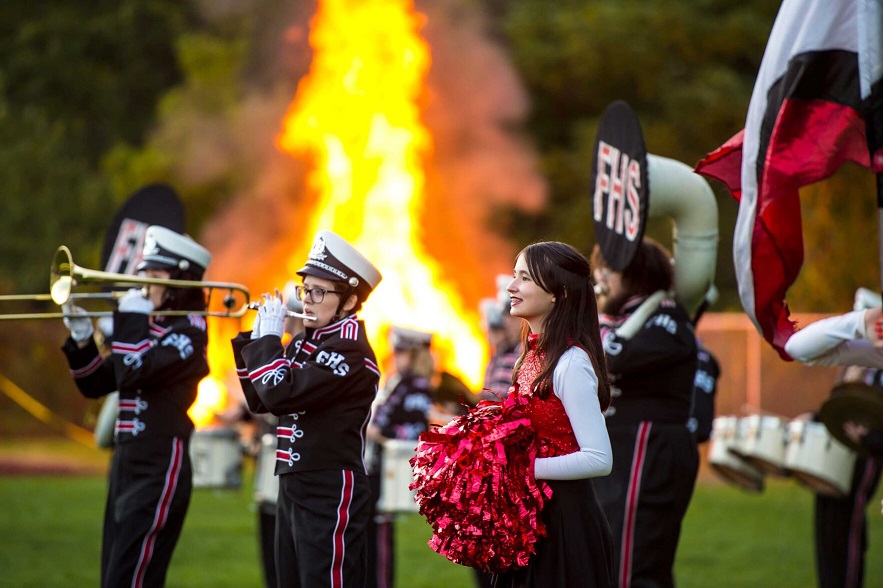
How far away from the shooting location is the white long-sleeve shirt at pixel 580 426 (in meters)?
4.25

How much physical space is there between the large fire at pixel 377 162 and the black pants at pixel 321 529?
11678 millimetres

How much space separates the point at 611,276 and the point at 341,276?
1.55 m

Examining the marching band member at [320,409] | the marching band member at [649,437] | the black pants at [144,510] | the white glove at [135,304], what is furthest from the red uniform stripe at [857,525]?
the white glove at [135,304]

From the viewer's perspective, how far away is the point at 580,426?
4289mm

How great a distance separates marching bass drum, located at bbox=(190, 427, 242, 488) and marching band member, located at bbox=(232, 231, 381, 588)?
136 inches

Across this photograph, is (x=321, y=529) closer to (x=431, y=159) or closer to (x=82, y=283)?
(x=82, y=283)

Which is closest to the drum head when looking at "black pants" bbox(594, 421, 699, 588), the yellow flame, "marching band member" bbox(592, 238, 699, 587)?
"marching band member" bbox(592, 238, 699, 587)

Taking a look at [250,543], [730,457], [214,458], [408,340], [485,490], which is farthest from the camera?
[250,543]

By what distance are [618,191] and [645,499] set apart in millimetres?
1499

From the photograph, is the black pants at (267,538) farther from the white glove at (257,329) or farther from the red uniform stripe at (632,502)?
the white glove at (257,329)

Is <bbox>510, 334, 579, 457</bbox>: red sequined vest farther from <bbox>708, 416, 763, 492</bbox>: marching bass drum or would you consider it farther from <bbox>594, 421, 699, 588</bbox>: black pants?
<bbox>708, 416, 763, 492</bbox>: marching bass drum

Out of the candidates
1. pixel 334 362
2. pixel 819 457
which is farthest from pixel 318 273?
pixel 819 457

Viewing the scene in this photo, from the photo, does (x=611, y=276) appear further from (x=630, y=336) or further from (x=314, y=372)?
(x=314, y=372)

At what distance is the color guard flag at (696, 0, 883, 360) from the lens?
159 inches
